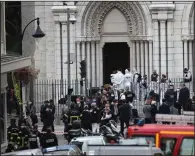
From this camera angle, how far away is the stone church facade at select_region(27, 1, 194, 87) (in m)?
46.0

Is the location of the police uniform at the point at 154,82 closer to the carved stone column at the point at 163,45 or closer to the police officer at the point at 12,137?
the carved stone column at the point at 163,45

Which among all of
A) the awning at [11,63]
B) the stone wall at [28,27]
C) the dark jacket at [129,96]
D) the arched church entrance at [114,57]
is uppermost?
the stone wall at [28,27]

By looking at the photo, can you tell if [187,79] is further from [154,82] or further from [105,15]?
[105,15]

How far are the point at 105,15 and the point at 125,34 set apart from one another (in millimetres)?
1382

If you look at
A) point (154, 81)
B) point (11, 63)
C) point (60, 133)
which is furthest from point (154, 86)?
point (11, 63)

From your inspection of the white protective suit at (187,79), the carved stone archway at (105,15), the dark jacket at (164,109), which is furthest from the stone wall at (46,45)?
the dark jacket at (164,109)

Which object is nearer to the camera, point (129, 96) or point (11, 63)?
point (11, 63)

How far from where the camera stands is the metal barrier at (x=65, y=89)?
4275cm

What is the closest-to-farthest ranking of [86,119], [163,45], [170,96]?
[86,119] → [170,96] → [163,45]

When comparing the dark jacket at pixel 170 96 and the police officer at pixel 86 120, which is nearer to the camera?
the police officer at pixel 86 120

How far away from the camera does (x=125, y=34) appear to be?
47.4 meters

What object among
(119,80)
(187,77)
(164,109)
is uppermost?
(187,77)

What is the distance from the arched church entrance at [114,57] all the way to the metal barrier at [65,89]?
12.2ft

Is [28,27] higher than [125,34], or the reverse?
[28,27]
